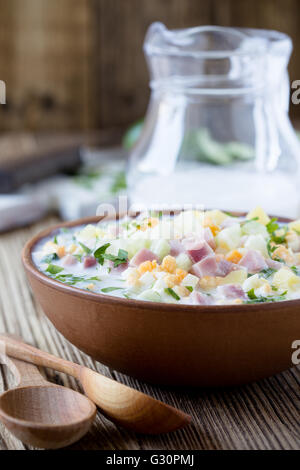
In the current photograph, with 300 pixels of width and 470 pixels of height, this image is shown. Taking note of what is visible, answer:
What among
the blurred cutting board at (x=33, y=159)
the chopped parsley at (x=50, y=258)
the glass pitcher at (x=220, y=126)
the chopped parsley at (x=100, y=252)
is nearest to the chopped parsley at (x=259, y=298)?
the chopped parsley at (x=100, y=252)

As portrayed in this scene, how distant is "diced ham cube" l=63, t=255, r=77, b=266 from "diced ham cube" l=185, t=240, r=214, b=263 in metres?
0.25

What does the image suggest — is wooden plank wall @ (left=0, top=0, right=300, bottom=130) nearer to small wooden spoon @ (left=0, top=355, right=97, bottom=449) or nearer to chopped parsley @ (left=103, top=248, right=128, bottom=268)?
chopped parsley @ (left=103, top=248, right=128, bottom=268)

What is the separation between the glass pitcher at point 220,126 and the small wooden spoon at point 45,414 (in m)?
1.14

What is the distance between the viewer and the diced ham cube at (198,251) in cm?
132

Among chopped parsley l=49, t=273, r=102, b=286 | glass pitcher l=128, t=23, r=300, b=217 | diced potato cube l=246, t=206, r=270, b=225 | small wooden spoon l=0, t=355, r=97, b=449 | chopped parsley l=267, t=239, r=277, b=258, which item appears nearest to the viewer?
small wooden spoon l=0, t=355, r=97, b=449

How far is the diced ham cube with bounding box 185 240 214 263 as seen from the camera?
132cm

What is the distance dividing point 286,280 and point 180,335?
0.79 ft

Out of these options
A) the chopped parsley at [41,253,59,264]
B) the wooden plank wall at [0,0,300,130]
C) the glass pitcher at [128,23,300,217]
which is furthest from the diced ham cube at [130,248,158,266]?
the wooden plank wall at [0,0,300,130]

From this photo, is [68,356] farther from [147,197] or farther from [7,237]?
[7,237]

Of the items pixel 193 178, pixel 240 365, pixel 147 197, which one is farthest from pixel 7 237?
pixel 240 365
